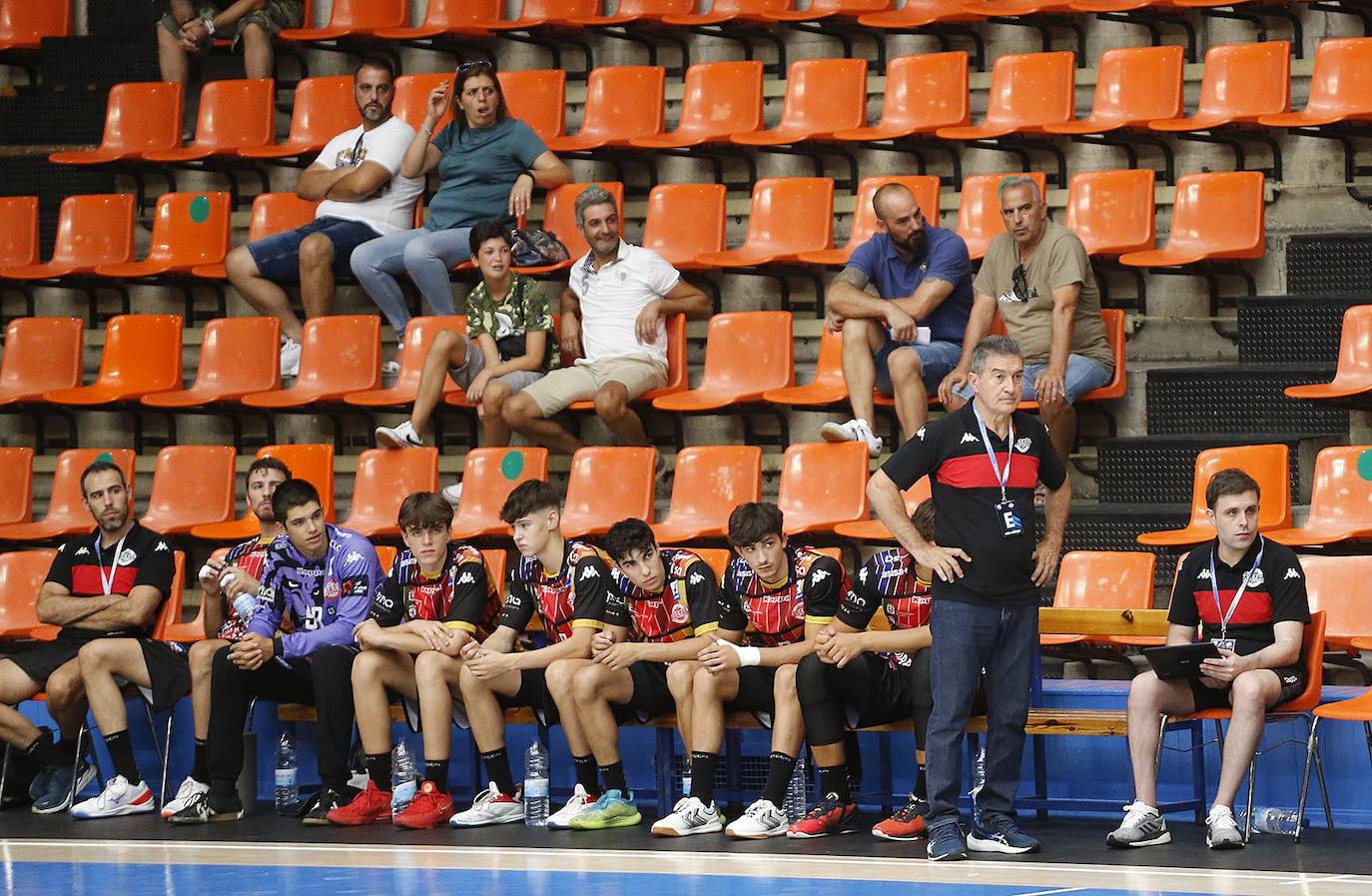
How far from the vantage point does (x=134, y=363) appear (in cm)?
1048

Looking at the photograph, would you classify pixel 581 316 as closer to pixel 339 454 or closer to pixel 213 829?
pixel 339 454

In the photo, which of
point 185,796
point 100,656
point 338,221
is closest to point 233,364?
point 338,221

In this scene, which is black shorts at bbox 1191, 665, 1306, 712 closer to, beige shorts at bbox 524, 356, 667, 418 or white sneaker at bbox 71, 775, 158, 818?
beige shorts at bbox 524, 356, 667, 418

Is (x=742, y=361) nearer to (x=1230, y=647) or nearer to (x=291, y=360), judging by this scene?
(x=291, y=360)

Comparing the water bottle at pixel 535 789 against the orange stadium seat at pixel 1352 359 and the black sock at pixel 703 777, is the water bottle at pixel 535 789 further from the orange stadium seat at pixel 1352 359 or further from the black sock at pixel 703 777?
the orange stadium seat at pixel 1352 359

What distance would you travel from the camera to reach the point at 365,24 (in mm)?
11945

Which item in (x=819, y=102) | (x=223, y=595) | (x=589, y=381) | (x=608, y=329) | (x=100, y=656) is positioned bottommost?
(x=100, y=656)

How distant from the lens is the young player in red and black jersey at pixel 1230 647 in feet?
20.4

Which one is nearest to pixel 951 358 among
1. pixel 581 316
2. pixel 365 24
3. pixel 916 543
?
pixel 581 316

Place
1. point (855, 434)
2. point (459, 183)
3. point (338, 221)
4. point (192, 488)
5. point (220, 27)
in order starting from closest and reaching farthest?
point (855, 434) → point (192, 488) → point (459, 183) → point (338, 221) → point (220, 27)

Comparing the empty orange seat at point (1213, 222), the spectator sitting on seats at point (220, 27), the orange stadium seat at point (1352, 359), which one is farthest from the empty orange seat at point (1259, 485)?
the spectator sitting on seats at point (220, 27)

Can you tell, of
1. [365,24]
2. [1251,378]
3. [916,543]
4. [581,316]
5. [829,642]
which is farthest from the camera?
[365,24]

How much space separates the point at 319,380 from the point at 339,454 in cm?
41

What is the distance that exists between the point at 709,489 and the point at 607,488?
0.46 metres
